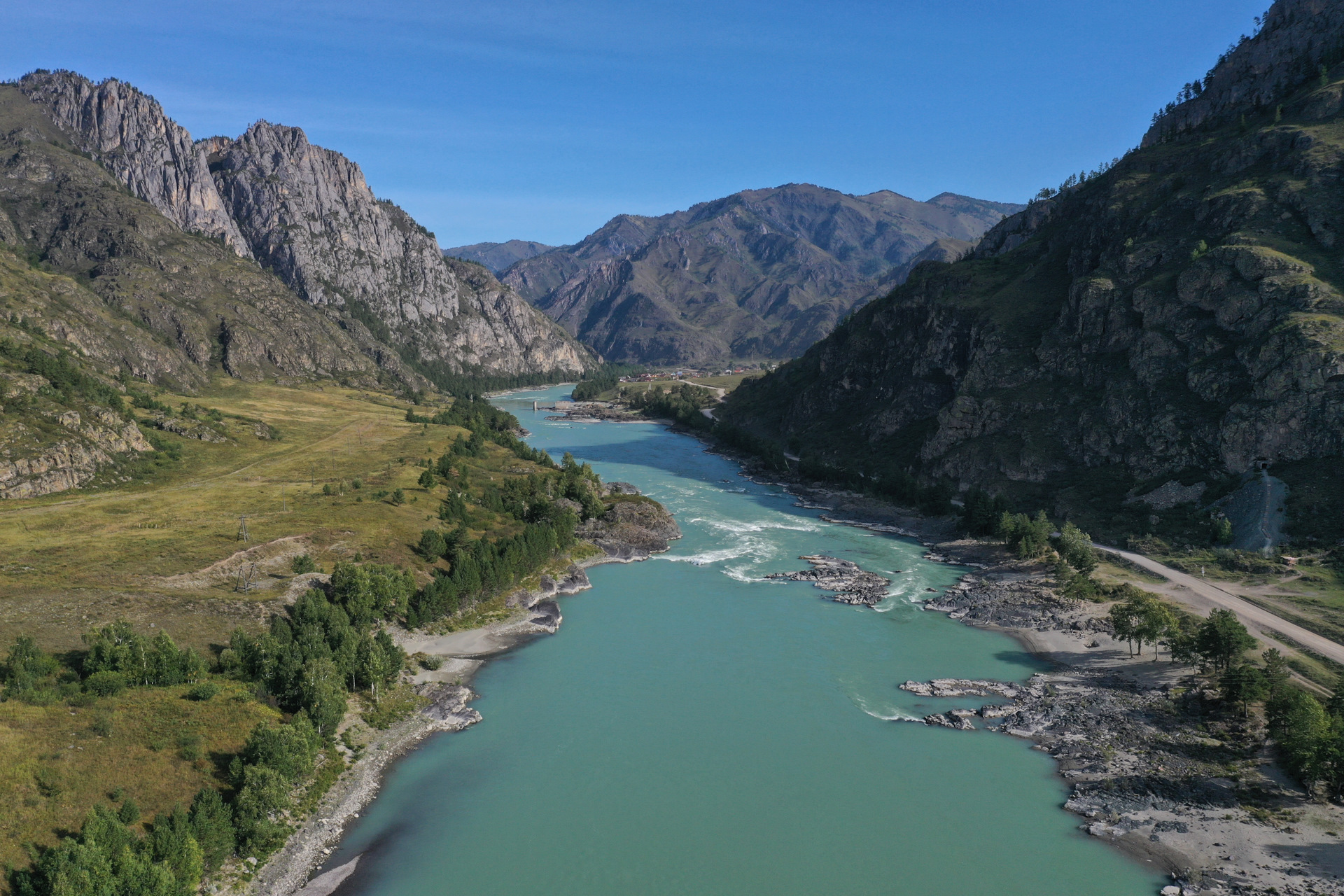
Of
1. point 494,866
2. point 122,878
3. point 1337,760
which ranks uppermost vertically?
point 1337,760

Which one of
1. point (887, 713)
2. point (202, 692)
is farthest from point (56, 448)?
point (887, 713)

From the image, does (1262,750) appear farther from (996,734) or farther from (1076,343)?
(1076,343)

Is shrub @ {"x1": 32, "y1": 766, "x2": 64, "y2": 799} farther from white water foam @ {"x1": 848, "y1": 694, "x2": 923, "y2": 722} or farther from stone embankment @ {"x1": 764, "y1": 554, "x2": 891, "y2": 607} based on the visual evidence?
stone embankment @ {"x1": 764, "y1": 554, "x2": 891, "y2": 607}

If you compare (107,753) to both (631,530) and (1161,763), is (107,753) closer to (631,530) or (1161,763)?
(1161,763)

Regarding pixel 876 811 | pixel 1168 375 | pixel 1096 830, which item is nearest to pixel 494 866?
pixel 876 811

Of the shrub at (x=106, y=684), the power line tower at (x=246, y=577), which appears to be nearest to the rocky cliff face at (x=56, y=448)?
the power line tower at (x=246, y=577)

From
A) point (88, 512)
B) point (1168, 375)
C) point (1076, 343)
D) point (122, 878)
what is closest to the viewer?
point (122, 878)
